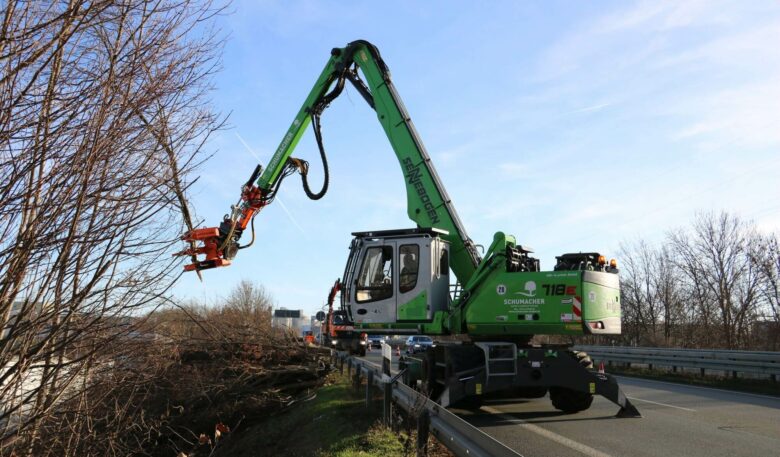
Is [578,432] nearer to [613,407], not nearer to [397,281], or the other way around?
[613,407]

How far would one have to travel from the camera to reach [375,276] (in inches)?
416

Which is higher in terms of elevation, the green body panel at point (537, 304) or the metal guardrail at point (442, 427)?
the green body panel at point (537, 304)

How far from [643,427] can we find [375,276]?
503 cm

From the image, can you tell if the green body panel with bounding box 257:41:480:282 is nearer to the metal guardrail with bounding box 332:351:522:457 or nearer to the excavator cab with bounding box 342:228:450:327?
the excavator cab with bounding box 342:228:450:327

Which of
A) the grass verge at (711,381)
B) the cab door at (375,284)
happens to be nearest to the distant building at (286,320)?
the cab door at (375,284)

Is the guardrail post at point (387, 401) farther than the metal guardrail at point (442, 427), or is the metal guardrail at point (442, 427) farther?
the guardrail post at point (387, 401)

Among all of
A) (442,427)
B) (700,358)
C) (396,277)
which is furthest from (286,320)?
(442,427)

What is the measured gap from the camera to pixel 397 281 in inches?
408

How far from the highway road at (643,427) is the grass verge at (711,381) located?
→ 2.87m

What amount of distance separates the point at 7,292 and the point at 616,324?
9.07 meters

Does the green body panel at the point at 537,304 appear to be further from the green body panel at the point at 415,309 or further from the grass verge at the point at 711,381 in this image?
the grass verge at the point at 711,381

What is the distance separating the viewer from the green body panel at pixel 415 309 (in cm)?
1009

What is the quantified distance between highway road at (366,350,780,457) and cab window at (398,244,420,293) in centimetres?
252

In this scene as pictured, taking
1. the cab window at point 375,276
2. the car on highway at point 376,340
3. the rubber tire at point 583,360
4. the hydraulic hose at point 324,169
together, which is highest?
the hydraulic hose at point 324,169
